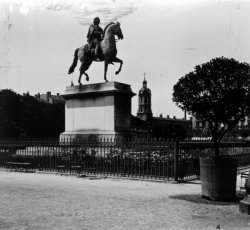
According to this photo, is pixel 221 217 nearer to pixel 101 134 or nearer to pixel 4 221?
pixel 4 221

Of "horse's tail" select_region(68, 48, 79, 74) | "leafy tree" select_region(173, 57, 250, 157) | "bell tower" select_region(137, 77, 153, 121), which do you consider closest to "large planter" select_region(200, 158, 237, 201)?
"leafy tree" select_region(173, 57, 250, 157)

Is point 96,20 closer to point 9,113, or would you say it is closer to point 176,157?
point 176,157

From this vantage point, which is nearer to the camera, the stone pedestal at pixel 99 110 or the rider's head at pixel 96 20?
the stone pedestal at pixel 99 110

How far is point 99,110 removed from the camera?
65.1 feet

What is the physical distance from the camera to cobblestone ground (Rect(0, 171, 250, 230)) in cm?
696

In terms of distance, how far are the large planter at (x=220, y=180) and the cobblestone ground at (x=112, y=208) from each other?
0.34 m

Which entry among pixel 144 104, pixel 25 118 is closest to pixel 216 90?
pixel 25 118

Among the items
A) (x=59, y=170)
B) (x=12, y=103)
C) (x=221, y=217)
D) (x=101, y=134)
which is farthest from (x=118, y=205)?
(x=12, y=103)

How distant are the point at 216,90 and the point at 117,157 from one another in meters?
5.51

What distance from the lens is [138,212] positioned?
8.07 m

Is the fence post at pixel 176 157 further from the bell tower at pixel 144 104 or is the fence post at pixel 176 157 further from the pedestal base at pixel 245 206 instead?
the bell tower at pixel 144 104

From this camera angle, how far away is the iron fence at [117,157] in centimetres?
1435

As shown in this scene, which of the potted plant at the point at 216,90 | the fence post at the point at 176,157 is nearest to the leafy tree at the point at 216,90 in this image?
the potted plant at the point at 216,90

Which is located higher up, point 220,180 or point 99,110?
point 99,110
